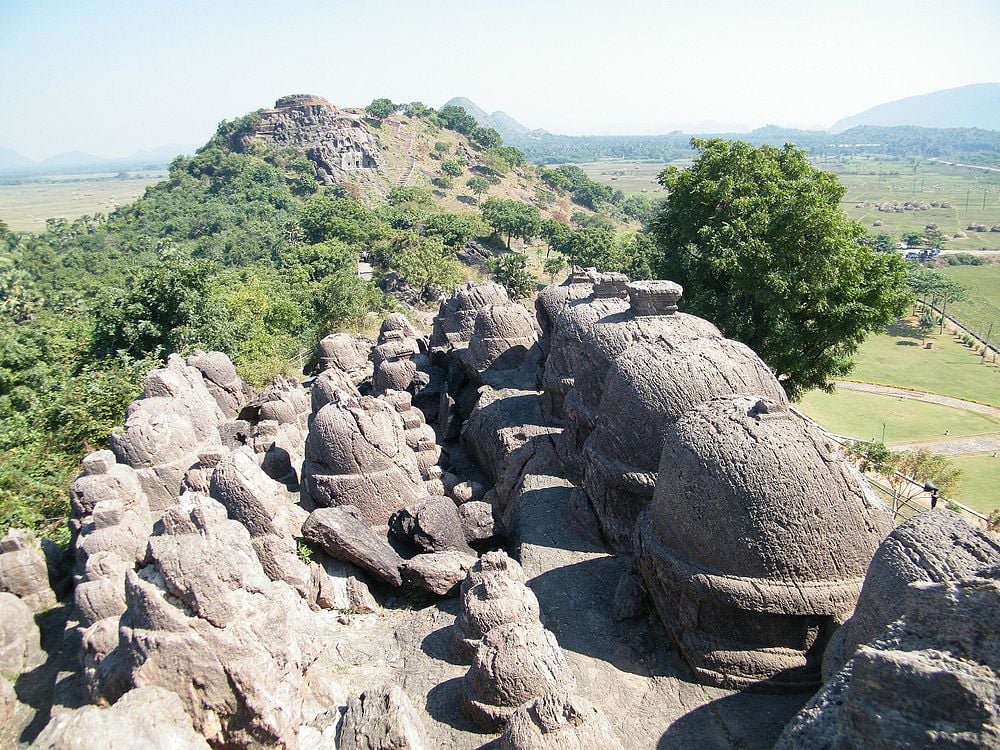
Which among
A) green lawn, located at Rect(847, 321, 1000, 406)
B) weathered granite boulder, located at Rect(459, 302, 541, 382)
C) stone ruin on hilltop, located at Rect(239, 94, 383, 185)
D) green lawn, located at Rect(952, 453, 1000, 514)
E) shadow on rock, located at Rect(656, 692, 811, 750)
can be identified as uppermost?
stone ruin on hilltop, located at Rect(239, 94, 383, 185)

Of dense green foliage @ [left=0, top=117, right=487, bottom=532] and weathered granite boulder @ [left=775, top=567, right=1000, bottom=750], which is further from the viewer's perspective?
Answer: dense green foliage @ [left=0, top=117, right=487, bottom=532]

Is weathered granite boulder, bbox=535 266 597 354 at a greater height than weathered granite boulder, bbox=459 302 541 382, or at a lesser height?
greater

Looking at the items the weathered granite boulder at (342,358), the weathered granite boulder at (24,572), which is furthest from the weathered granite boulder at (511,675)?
the weathered granite boulder at (342,358)

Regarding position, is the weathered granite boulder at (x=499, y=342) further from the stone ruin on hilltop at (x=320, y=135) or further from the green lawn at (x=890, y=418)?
the stone ruin on hilltop at (x=320, y=135)

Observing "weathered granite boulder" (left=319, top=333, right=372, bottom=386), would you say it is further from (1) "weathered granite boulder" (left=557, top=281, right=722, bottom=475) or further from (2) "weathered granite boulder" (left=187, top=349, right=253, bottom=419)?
(1) "weathered granite boulder" (left=557, top=281, right=722, bottom=475)

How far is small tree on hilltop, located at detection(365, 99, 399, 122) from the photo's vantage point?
10812cm

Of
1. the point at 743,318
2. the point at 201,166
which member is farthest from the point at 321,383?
the point at 201,166

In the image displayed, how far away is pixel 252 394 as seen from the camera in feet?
62.3

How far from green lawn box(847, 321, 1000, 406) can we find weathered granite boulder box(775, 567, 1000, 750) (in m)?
36.9

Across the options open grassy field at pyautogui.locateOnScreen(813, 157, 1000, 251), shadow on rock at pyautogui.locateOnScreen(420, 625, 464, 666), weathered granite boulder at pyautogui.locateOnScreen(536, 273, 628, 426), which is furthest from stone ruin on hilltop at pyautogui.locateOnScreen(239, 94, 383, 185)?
shadow on rock at pyautogui.locateOnScreen(420, 625, 464, 666)

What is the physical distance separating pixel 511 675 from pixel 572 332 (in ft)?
21.8

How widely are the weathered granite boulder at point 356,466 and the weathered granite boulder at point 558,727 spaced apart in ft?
16.6

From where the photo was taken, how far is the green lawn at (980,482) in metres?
20.4

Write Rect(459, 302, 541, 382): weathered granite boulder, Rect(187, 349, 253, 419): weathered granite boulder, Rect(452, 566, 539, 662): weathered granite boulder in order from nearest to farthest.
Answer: Rect(452, 566, 539, 662): weathered granite boulder
Rect(459, 302, 541, 382): weathered granite boulder
Rect(187, 349, 253, 419): weathered granite boulder
